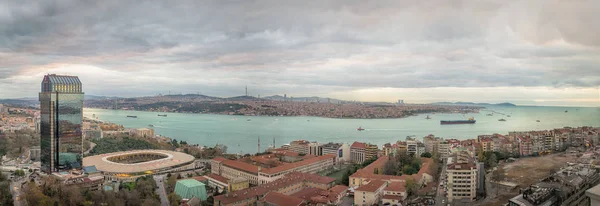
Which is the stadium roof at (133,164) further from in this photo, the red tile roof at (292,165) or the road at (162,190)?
the red tile roof at (292,165)

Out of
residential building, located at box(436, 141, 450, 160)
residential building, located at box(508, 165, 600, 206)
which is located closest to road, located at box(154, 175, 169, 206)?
residential building, located at box(508, 165, 600, 206)

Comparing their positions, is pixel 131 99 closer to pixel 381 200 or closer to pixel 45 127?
pixel 45 127

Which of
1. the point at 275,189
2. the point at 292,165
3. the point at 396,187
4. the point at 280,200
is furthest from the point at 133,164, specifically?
the point at 396,187

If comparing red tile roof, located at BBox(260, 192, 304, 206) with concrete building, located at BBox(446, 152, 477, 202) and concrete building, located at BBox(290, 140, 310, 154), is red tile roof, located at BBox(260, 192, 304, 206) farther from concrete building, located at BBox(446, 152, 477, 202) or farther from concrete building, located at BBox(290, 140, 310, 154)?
concrete building, located at BBox(290, 140, 310, 154)

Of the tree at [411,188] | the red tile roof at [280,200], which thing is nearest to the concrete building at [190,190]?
the red tile roof at [280,200]

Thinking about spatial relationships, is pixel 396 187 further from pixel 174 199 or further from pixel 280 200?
pixel 174 199

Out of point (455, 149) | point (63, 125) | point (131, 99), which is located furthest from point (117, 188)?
point (131, 99)
